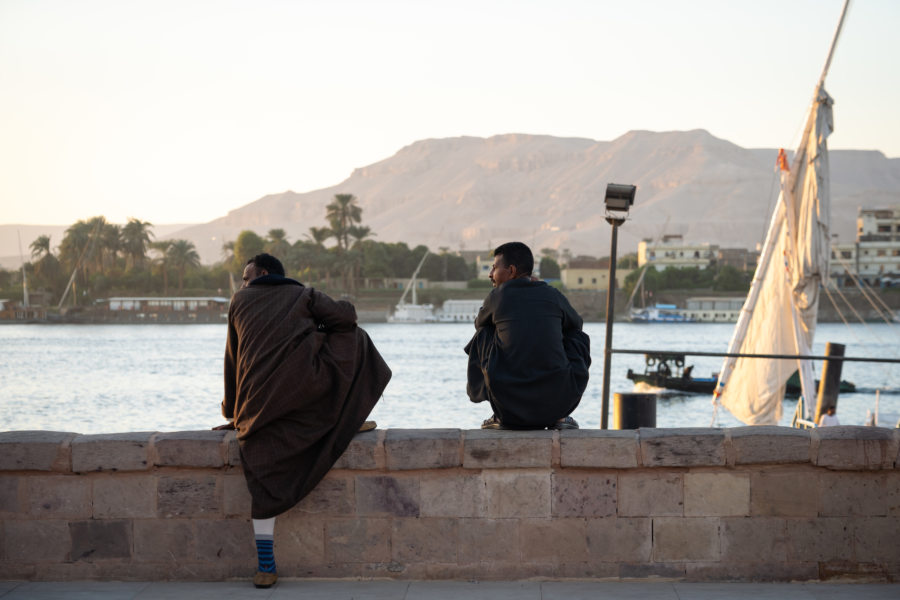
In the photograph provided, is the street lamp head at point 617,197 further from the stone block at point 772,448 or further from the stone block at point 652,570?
the stone block at point 652,570

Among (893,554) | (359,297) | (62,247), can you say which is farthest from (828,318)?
(893,554)

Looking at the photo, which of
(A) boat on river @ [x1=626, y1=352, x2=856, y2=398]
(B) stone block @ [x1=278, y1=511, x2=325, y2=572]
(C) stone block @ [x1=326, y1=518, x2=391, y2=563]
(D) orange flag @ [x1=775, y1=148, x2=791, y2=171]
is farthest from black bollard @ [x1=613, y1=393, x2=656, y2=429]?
(A) boat on river @ [x1=626, y1=352, x2=856, y2=398]

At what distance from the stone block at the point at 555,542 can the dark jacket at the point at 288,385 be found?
110 cm

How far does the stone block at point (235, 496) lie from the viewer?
523cm

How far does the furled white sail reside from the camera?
64.0 ft

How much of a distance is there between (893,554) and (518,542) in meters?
1.94

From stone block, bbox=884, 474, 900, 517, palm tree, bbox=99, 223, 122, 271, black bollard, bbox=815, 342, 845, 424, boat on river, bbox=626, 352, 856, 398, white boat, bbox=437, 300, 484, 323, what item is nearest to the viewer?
→ stone block, bbox=884, 474, 900, 517

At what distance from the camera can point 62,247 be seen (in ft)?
433

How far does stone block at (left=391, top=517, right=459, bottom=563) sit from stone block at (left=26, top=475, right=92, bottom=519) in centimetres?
167

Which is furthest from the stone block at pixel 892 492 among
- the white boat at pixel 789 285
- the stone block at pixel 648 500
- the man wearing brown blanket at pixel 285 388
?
the white boat at pixel 789 285

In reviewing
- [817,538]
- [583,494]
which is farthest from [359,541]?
[817,538]

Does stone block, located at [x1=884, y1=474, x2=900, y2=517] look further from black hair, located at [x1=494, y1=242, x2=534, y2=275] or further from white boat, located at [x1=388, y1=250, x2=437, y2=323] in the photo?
white boat, located at [x1=388, y1=250, x2=437, y2=323]

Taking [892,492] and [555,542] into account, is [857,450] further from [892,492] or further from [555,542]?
[555,542]

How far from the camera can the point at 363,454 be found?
16.9ft
